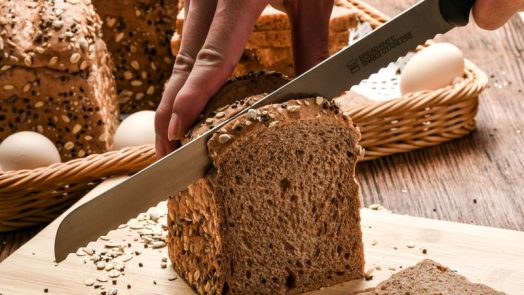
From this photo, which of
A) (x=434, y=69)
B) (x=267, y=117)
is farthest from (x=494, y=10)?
(x=434, y=69)

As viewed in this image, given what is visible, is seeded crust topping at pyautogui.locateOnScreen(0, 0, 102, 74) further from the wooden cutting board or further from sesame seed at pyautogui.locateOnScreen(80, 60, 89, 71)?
the wooden cutting board

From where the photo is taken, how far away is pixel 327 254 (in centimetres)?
234

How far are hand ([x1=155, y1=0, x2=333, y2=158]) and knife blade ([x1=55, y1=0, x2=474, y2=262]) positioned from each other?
13 cm

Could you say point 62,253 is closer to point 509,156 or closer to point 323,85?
point 323,85

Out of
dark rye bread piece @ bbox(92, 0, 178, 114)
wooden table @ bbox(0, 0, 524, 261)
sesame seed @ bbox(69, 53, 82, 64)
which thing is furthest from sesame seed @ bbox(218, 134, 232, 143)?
dark rye bread piece @ bbox(92, 0, 178, 114)

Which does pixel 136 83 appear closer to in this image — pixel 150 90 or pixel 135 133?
pixel 150 90

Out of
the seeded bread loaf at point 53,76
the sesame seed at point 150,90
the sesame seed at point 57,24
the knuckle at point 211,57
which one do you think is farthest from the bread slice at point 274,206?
the sesame seed at point 150,90

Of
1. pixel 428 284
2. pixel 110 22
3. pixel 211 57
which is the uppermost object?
pixel 110 22

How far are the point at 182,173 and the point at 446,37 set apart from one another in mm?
2382

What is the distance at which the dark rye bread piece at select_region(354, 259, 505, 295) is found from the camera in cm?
216

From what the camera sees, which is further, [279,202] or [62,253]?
[279,202]

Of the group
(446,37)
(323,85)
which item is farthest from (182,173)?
(446,37)

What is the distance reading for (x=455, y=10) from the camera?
Result: 220 cm

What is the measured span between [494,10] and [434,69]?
107 cm
